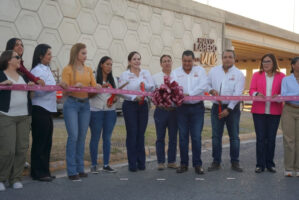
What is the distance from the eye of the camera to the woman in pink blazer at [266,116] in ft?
19.9

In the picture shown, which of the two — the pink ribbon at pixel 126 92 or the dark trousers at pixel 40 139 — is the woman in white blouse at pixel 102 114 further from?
the dark trousers at pixel 40 139

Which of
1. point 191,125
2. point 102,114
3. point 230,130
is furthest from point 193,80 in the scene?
point 102,114

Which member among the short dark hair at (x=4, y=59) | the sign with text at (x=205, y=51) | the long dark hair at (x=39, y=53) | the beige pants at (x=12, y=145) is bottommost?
the beige pants at (x=12, y=145)

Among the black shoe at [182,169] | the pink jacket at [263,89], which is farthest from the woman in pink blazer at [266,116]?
the black shoe at [182,169]

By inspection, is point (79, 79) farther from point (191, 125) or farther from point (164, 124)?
point (191, 125)

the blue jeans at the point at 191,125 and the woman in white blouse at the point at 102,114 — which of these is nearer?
the woman in white blouse at the point at 102,114

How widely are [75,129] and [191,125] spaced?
188 centimetres

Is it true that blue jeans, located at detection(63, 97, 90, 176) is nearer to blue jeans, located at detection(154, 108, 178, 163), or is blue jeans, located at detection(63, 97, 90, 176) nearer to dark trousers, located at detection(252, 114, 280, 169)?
blue jeans, located at detection(154, 108, 178, 163)

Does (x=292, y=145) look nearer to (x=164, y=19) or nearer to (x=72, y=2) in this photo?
(x=72, y=2)

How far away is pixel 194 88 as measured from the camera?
6.16 meters

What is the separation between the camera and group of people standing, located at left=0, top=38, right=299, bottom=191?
5129mm

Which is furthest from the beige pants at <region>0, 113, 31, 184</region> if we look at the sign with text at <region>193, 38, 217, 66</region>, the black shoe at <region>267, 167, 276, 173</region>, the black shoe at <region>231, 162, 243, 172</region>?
the sign with text at <region>193, 38, 217, 66</region>

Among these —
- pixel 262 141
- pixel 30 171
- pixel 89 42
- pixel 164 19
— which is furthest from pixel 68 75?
pixel 164 19

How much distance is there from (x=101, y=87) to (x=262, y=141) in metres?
2.73
